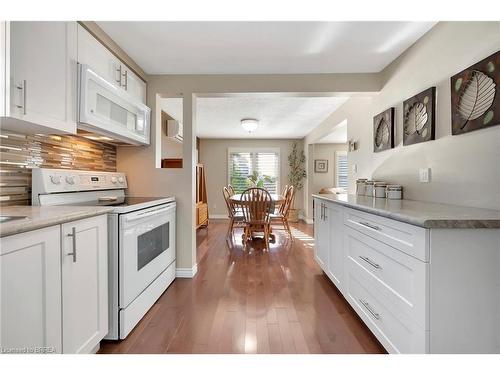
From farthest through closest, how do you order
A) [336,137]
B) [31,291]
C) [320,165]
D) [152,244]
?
[320,165] → [336,137] → [152,244] → [31,291]

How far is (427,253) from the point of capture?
109 centimetres

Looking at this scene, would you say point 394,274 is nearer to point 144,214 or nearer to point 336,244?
point 336,244

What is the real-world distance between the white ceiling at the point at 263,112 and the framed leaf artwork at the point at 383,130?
1.12m

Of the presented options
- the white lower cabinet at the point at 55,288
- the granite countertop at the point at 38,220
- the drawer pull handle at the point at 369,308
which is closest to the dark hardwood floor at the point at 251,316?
the drawer pull handle at the point at 369,308

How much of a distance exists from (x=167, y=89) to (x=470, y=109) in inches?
101

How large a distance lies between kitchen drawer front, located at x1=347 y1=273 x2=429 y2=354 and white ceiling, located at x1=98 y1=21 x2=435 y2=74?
73.8 inches

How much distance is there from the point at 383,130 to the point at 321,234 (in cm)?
124

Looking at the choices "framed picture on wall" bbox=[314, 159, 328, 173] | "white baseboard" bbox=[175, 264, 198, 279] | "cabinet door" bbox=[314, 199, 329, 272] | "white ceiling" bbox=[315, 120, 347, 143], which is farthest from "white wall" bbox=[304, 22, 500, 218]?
"framed picture on wall" bbox=[314, 159, 328, 173]

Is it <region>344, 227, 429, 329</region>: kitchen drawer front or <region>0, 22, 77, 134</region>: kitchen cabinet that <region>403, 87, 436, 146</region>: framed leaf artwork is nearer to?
<region>344, 227, 429, 329</region>: kitchen drawer front

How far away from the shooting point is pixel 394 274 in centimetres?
131

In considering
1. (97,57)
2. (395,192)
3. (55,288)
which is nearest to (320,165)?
(395,192)
